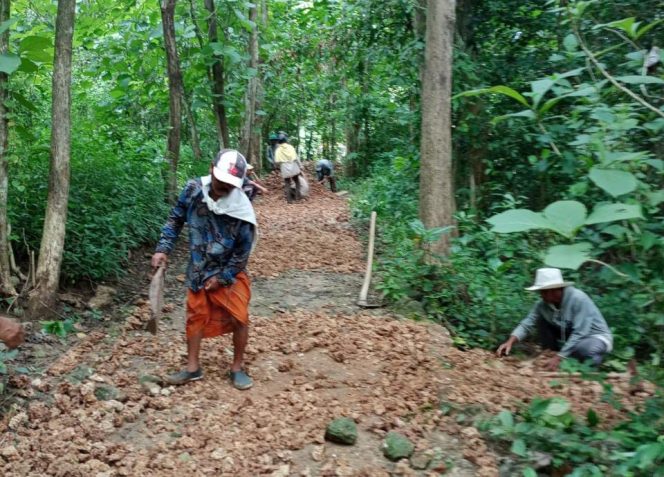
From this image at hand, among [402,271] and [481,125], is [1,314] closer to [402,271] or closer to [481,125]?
[402,271]

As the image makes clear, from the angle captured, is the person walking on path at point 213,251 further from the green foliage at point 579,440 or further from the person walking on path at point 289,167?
the person walking on path at point 289,167

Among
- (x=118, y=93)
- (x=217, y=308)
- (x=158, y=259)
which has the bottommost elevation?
(x=217, y=308)

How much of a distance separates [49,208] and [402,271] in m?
3.33

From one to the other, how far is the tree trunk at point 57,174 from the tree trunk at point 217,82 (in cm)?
389

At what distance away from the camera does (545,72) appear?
28.0ft

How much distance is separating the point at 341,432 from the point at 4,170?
3.40m

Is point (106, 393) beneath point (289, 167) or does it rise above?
beneath

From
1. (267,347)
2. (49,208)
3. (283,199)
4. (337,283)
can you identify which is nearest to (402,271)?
(337,283)

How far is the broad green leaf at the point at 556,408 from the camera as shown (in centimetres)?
373

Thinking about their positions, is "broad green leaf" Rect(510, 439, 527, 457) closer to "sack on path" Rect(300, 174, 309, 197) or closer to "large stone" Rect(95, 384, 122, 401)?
"large stone" Rect(95, 384, 122, 401)

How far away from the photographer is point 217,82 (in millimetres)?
9641

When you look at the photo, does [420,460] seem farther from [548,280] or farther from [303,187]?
[303,187]

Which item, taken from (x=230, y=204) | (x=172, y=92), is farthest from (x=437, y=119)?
(x=172, y=92)

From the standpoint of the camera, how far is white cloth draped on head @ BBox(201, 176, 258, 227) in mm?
4336
